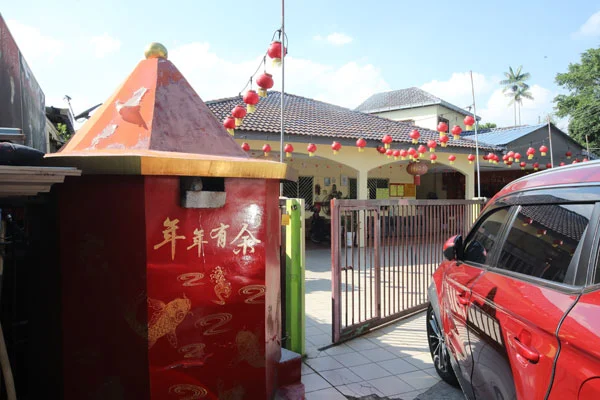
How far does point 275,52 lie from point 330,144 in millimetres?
6567

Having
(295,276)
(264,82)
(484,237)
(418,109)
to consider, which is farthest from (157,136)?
(418,109)

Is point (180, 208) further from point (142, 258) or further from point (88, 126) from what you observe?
point (88, 126)

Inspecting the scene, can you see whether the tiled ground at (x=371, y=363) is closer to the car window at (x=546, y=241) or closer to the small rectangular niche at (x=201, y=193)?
the car window at (x=546, y=241)

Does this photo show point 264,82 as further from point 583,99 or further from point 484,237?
point 583,99

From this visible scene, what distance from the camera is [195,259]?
2.52 metres

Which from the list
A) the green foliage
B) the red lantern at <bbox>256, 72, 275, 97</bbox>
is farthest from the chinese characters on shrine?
the green foliage

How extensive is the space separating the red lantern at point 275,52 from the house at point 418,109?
21.4m

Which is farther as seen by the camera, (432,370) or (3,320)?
(432,370)

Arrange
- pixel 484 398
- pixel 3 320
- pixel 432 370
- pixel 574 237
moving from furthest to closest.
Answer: pixel 432 370, pixel 3 320, pixel 484 398, pixel 574 237

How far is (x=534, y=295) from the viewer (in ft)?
6.43

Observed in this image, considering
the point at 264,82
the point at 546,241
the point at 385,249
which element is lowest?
the point at 385,249

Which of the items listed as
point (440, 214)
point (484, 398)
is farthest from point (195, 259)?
point (440, 214)

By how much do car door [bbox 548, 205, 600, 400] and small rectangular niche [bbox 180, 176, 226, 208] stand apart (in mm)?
1861

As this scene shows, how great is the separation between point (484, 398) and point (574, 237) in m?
1.07
